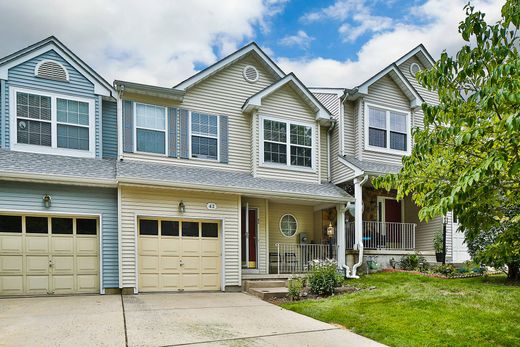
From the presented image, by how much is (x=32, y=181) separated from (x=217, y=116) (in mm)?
5755

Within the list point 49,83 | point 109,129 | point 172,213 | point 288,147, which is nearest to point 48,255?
point 172,213

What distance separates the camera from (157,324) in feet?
22.0

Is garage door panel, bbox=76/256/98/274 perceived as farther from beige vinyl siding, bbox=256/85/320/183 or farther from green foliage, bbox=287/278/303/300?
beige vinyl siding, bbox=256/85/320/183

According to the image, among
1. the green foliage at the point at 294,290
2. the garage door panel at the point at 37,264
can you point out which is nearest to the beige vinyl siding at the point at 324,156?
the green foliage at the point at 294,290

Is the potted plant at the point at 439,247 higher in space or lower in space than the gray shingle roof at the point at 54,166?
lower

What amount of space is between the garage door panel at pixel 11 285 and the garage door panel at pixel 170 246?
11.5 ft

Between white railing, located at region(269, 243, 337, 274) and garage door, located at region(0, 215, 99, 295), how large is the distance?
567 centimetres

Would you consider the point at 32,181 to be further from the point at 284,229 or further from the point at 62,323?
the point at 284,229

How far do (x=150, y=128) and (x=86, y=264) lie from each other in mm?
4330

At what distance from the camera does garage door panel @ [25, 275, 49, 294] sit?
9773 millimetres

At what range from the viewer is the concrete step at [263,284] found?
11.1 metres

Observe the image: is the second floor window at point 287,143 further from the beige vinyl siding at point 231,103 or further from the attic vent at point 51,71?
the attic vent at point 51,71

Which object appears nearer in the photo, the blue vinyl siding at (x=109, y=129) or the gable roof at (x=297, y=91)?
the blue vinyl siding at (x=109, y=129)

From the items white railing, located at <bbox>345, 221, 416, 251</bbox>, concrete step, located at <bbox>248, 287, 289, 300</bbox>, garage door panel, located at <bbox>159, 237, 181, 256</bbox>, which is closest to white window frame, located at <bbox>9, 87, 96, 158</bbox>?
garage door panel, located at <bbox>159, 237, 181, 256</bbox>
